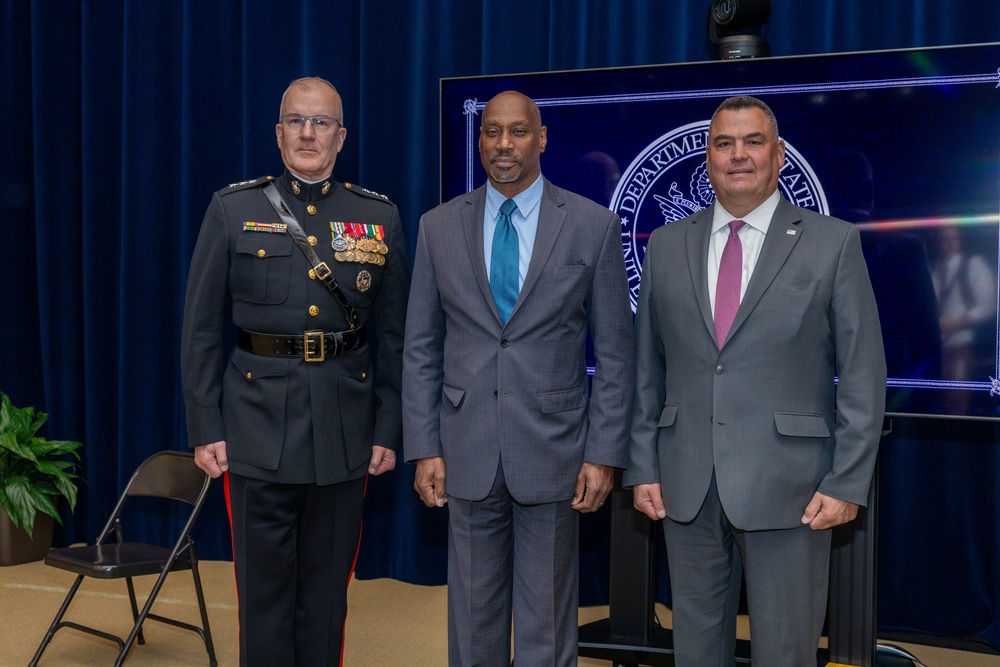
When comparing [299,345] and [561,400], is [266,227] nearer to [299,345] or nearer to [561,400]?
[299,345]

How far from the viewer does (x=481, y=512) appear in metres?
2.49

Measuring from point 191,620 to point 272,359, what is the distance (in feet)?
6.01

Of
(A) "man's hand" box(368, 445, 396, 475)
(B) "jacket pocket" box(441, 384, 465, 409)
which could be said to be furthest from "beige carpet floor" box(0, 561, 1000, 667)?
(B) "jacket pocket" box(441, 384, 465, 409)

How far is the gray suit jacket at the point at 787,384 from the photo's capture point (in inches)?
88.5

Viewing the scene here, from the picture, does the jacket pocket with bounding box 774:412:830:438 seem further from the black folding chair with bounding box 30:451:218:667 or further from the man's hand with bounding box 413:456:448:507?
the black folding chair with bounding box 30:451:218:667

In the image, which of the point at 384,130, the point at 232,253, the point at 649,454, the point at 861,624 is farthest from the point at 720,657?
the point at 384,130

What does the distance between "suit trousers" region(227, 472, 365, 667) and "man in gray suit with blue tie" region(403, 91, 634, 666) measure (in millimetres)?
397

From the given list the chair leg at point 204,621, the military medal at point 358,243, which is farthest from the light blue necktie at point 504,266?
the chair leg at point 204,621

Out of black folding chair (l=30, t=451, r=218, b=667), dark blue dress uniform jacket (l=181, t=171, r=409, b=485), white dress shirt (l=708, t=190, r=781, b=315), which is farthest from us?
black folding chair (l=30, t=451, r=218, b=667)

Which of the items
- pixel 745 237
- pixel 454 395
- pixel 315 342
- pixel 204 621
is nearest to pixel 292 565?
pixel 315 342

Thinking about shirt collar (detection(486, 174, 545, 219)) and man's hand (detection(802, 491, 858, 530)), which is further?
shirt collar (detection(486, 174, 545, 219))

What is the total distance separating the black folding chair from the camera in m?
3.32

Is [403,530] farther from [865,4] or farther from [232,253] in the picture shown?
[865,4]

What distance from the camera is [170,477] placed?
371 cm
